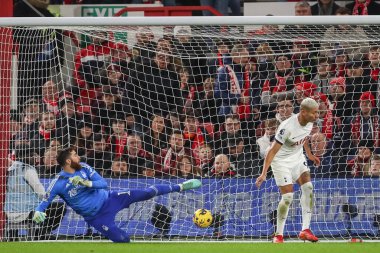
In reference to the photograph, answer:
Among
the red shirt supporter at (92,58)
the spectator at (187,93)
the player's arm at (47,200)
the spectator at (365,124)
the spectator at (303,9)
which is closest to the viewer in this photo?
the player's arm at (47,200)

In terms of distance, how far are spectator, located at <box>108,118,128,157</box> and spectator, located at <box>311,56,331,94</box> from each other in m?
2.83

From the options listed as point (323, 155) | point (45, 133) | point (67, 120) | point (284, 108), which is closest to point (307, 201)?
point (323, 155)

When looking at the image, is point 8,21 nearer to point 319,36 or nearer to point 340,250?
point 319,36

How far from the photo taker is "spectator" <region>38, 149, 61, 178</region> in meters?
15.7

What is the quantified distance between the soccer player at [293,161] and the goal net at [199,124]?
2.92 feet

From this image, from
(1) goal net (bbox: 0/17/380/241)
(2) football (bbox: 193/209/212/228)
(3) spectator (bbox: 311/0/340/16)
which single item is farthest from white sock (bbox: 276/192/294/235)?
(3) spectator (bbox: 311/0/340/16)

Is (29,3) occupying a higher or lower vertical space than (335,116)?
higher

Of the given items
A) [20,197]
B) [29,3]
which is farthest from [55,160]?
[29,3]

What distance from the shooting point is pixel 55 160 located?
51.7ft

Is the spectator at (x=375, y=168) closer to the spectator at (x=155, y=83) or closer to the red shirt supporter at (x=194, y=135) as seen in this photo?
the red shirt supporter at (x=194, y=135)

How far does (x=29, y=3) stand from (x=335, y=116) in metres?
5.76

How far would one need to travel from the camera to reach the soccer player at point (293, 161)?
46.9 feet

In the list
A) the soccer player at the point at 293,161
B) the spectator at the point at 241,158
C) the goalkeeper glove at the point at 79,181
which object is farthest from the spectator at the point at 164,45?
the goalkeeper glove at the point at 79,181

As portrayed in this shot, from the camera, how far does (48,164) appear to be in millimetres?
15742
